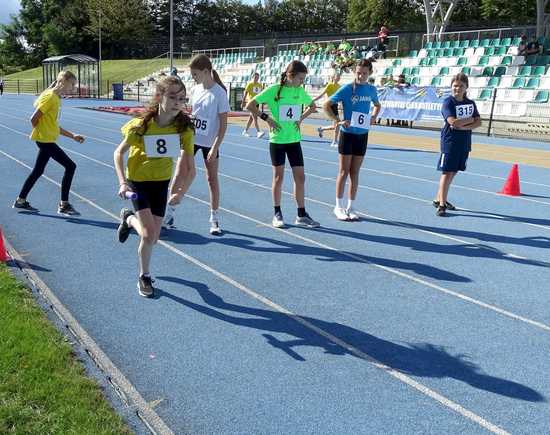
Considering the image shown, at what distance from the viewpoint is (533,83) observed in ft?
75.4

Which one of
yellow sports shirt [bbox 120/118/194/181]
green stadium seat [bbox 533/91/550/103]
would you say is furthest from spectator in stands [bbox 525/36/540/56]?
yellow sports shirt [bbox 120/118/194/181]

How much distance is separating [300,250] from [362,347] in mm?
2401

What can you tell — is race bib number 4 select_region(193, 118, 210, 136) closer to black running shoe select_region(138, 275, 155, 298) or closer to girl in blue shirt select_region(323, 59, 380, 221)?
girl in blue shirt select_region(323, 59, 380, 221)

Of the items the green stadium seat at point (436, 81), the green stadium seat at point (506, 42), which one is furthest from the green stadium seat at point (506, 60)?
the green stadium seat at point (436, 81)

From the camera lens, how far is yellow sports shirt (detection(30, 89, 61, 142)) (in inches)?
292

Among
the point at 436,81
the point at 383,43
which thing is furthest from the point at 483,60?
the point at 383,43

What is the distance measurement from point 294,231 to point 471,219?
9.14ft

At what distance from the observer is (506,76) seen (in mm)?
24797

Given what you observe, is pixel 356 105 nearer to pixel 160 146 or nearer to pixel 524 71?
pixel 160 146

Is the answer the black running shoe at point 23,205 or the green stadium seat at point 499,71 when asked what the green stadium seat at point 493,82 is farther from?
the black running shoe at point 23,205

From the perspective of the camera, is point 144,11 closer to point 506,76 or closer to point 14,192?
point 506,76

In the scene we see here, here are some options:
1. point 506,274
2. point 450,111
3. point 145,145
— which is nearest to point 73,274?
point 145,145

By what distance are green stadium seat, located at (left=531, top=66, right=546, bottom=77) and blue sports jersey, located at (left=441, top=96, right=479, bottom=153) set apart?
711 inches

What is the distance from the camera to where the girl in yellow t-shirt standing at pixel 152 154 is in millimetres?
4559
